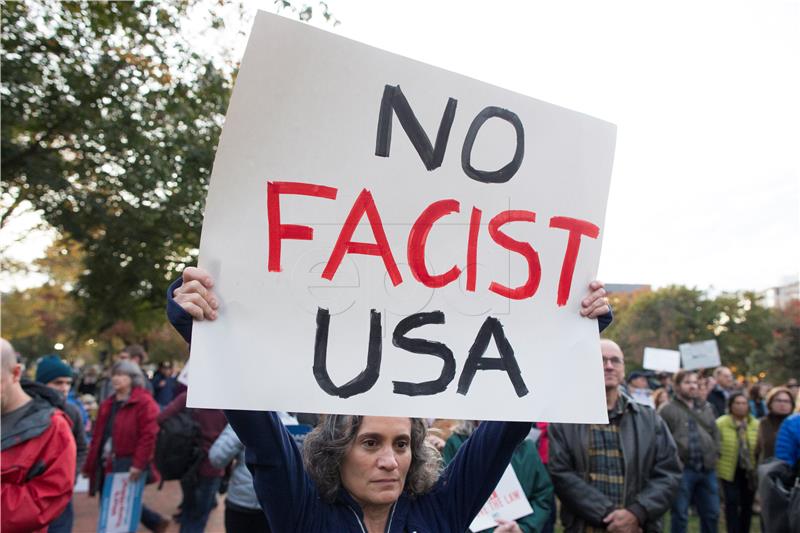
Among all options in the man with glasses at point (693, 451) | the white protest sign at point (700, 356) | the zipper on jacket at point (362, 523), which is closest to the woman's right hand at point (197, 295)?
the zipper on jacket at point (362, 523)

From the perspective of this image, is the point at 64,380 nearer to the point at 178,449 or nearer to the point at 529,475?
the point at 178,449

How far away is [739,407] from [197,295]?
7.27 m

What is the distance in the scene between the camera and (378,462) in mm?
1870

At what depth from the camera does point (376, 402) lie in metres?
1.60

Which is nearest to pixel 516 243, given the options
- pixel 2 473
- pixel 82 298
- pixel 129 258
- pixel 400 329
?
pixel 400 329

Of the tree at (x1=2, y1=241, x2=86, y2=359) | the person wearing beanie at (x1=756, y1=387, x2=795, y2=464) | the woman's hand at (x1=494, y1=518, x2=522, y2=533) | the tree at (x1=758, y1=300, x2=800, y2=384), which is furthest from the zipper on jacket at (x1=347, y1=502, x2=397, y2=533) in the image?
the tree at (x1=758, y1=300, x2=800, y2=384)

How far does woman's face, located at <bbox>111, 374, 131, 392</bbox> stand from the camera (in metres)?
5.56

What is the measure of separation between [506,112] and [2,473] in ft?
7.94

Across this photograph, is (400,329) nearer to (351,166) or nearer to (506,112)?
(351,166)

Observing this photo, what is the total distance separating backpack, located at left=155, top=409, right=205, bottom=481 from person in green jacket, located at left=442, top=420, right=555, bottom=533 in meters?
2.79

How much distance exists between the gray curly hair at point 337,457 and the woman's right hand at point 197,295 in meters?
0.59

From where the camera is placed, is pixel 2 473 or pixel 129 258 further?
pixel 129 258

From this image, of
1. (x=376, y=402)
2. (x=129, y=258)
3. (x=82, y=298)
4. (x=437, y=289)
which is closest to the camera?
(x=376, y=402)

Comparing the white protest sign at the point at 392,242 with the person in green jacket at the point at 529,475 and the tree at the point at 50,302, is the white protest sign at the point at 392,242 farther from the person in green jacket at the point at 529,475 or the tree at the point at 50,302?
the tree at the point at 50,302
